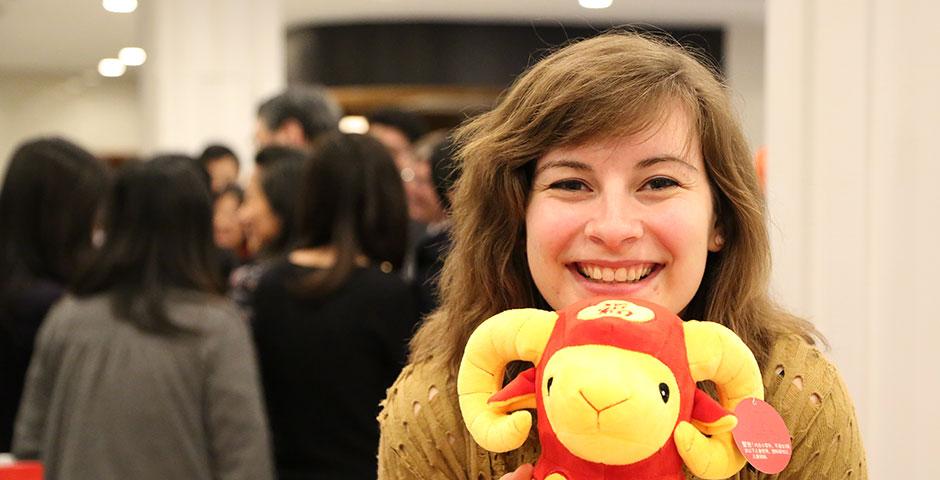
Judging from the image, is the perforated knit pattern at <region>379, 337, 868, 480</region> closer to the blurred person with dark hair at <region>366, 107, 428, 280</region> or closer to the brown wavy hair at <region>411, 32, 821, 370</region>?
the brown wavy hair at <region>411, 32, 821, 370</region>

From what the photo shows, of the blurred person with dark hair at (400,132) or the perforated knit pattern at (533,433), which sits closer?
the perforated knit pattern at (533,433)

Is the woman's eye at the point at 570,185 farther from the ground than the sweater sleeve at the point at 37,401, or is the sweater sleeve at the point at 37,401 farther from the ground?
the woman's eye at the point at 570,185

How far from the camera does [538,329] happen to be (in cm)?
115

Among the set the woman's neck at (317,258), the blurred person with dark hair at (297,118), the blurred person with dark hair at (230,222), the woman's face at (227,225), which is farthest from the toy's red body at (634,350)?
the woman's face at (227,225)

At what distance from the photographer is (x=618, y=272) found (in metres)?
1.26

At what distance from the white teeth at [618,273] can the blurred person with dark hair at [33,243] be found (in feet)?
6.19

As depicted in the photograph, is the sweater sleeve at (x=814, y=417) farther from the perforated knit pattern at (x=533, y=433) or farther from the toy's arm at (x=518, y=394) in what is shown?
the toy's arm at (x=518, y=394)

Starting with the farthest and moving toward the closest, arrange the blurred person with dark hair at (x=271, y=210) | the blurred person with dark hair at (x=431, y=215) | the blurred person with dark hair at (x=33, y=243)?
the blurred person with dark hair at (x=271, y=210), the blurred person with dark hair at (x=33, y=243), the blurred person with dark hair at (x=431, y=215)

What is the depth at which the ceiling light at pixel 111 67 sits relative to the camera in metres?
11.6

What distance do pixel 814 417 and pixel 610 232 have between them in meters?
0.36

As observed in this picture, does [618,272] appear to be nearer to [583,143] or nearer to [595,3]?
[583,143]

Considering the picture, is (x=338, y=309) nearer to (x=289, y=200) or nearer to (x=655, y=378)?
(x=289, y=200)

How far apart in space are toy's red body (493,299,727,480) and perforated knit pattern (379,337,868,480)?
9.3 inches

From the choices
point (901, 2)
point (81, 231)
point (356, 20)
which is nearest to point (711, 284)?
point (901, 2)
